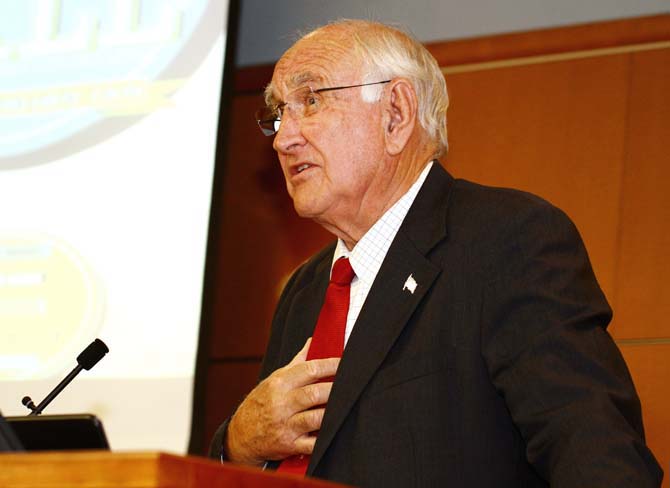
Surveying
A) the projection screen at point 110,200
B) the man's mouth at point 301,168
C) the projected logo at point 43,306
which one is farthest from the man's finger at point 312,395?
the projected logo at point 43,306

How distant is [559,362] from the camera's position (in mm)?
1859

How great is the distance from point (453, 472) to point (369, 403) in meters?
0.20

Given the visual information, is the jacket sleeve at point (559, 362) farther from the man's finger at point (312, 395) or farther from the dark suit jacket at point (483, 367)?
the man's finger at point (312, 395)

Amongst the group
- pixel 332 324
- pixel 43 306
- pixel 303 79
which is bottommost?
pixel 43 306

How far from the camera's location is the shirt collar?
229 cm

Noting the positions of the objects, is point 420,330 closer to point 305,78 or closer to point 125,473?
point 305,78

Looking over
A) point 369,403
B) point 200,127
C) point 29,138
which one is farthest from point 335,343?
point 29,138

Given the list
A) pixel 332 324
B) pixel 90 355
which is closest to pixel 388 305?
pixel 332 324

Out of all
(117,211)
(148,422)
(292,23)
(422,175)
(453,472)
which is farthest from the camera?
(292,23)

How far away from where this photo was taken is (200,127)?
3.81m

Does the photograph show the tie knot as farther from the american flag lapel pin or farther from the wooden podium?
the wooden podium

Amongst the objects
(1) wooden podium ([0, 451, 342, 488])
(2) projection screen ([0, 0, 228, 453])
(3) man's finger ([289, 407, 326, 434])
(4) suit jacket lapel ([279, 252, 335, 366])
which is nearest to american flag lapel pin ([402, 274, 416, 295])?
(3) man's finger ([289, 407, 326, 434])

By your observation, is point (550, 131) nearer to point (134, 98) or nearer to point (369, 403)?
point (134, 98)

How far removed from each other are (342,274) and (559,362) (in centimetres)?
60
